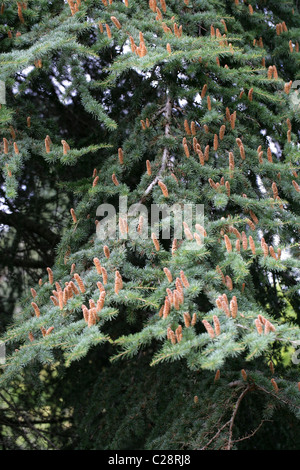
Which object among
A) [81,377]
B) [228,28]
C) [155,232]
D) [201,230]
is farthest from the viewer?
[81,377]

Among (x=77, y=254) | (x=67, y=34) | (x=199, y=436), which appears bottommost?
(x=199, y=436)

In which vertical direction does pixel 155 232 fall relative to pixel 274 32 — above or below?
below

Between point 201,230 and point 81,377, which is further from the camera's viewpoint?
point 81,377

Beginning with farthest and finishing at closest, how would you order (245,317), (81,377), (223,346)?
(81,377) → (245,317) → (223,346)

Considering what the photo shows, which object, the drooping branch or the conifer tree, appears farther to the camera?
the drooping branch

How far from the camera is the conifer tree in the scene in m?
2.11

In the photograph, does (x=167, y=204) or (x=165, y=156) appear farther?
(x=165, y=156)

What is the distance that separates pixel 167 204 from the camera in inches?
101

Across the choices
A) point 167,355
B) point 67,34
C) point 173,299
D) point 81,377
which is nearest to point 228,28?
point 67,34

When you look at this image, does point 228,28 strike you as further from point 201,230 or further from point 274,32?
point 201,230

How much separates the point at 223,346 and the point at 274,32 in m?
→ 2.79

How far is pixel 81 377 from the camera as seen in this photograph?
14.1 ft

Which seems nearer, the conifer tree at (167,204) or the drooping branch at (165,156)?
the conifer tree at (167,204)

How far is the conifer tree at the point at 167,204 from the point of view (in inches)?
83.1
